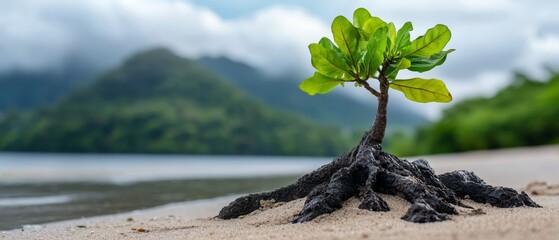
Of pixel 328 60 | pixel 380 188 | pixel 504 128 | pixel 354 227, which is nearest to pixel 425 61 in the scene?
pixel 328 60

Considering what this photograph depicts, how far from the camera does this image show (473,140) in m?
34.8

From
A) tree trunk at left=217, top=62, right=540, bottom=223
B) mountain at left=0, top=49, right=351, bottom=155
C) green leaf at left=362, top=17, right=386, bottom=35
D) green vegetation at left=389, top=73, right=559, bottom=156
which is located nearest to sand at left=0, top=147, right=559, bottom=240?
tree trunk at left=217, top=62, right=540, bottom=223

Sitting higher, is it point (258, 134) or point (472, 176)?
point (258, 134)

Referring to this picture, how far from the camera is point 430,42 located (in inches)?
184

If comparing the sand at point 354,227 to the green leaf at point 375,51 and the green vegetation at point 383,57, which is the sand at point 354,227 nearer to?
the green vegetation at point 383,57

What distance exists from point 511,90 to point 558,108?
55.6 feet

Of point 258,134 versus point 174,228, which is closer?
point 174,228

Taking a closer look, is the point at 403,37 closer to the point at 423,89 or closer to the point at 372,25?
the point at 372,25

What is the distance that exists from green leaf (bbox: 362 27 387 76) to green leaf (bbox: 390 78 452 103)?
265mm

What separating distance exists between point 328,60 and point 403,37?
1.97 feet

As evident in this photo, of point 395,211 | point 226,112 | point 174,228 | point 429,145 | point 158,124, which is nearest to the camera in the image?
point 395,211

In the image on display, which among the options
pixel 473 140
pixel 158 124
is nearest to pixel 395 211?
pixel 473 140

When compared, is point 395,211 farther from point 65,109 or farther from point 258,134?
point 65,109

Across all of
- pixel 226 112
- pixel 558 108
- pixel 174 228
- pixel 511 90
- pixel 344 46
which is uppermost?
pixel 226 112
